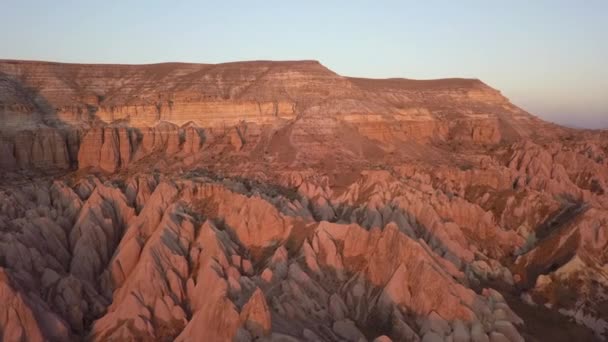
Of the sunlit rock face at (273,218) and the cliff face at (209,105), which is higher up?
the cliff face at (209,105)

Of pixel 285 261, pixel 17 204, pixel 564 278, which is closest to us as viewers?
pixel 285 261

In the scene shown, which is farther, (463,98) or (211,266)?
(463,98)

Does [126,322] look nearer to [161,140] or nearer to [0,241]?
[0,241]

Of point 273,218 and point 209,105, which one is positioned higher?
point 209,105

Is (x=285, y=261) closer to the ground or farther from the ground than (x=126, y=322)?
farther from the ground

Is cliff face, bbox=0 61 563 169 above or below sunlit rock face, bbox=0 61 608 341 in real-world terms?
above

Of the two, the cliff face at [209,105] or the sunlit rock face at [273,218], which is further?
the cliff face at [209,105]

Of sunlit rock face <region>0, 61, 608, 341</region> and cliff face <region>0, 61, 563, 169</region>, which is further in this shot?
cliff face <region>0, 61, 563, 169</region>

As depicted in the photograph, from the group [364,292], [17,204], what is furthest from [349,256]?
[17,204]
